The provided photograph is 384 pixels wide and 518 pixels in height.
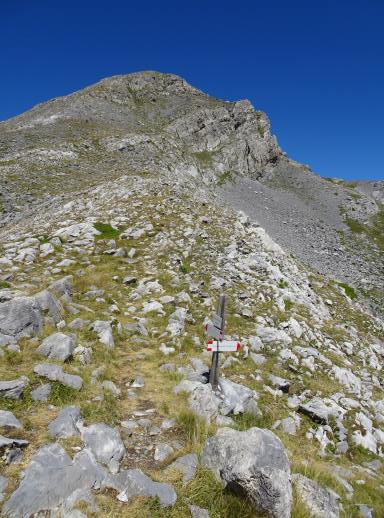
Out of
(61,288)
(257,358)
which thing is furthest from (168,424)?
(61,288)

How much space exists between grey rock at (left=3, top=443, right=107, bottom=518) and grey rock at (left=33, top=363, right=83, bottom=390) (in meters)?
2.15

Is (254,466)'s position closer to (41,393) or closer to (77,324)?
(41,393)

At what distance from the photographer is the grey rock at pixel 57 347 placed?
8.91m

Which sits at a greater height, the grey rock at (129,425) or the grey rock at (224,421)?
the grey rock at (224,421)

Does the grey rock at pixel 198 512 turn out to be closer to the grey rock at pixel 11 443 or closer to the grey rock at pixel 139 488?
the grey rock at pixel 139 488

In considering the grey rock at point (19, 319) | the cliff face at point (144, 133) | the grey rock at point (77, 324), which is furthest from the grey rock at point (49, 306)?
the cliff face at point (144, 133)

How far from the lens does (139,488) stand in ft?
17.8

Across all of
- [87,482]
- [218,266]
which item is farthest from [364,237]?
[87,482]

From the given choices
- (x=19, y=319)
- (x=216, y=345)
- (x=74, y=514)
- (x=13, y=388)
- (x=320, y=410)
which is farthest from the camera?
(x=19, y=319)

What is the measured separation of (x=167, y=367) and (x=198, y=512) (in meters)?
4.92

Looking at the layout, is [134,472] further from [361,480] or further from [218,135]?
[218,135]

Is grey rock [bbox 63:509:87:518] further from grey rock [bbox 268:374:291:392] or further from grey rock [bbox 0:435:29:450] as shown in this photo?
grey rock [bbox 268:374:291:392]

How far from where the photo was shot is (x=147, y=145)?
4650 centimetres

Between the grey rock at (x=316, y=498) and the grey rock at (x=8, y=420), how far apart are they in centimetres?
491
